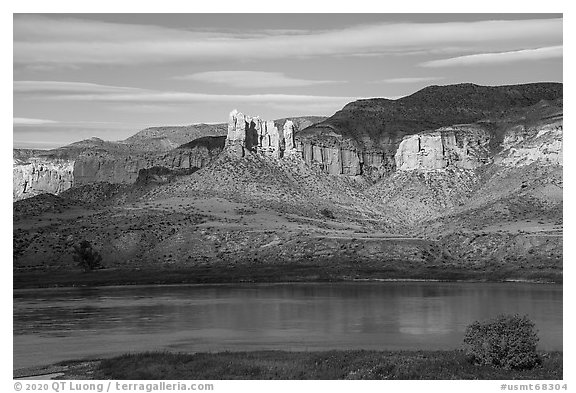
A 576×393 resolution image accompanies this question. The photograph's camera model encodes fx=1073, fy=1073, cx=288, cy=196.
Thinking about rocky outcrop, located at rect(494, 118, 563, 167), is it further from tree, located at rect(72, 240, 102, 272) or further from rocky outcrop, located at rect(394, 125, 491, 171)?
tree, located at rect(72, 240, 102, 272)

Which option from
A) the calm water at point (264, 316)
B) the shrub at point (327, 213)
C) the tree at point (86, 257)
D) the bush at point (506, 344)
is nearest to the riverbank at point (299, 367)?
the bush at point (506, 344)

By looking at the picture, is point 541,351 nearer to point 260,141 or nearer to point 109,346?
point 109,346

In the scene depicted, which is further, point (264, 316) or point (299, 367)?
point (264, 316)

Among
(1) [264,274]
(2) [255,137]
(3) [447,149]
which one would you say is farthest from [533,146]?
(1) [264,274]

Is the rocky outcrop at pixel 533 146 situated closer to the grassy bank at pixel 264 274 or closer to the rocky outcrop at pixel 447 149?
the rocky outcrop at pixel 447 149

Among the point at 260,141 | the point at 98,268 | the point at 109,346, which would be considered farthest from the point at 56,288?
the point at 260,141

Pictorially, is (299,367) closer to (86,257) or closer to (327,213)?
(86,257)

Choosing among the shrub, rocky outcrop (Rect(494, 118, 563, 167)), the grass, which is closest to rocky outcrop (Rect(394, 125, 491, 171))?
rocky outcrop (Rect(494, 118, 563, 167))
